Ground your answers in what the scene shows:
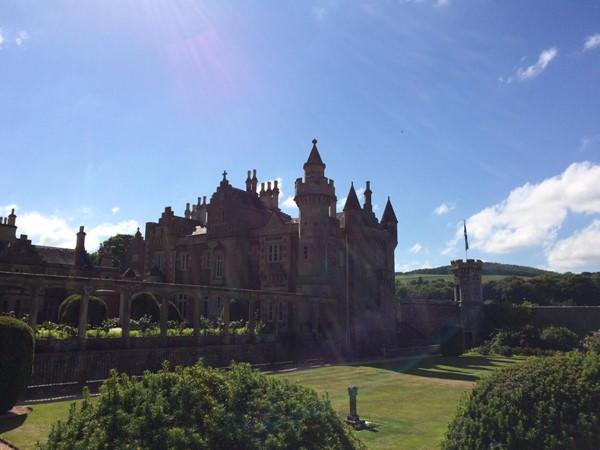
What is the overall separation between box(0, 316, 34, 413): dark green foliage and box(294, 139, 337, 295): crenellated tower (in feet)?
93.5

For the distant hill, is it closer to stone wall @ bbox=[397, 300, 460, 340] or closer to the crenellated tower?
stone wall @ bbox=[397, 300, 460, 340]

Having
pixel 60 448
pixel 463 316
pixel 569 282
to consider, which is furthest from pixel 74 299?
pixel 569 282

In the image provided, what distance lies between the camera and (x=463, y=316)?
2376 inches

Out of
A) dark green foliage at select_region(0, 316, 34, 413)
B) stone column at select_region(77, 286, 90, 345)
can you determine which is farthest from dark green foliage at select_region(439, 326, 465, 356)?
dark green foliage at select_region(0, 316, 34, 413)

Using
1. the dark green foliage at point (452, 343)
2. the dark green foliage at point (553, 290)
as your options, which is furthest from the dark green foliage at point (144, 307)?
the dark green foliage at point (553, 290)

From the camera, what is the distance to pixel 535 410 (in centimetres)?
794

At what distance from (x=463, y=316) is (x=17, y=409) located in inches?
2104

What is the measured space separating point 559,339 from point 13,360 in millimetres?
49988

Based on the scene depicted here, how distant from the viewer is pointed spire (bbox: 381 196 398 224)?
55.8 metres

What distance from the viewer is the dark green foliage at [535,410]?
7.73 metres

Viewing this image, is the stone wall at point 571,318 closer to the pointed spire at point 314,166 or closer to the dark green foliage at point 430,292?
the pointed spire at point 314,166

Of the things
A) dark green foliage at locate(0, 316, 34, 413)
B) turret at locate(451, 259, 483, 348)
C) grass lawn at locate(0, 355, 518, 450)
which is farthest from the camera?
turret at locate(451, 259, 483, 348)

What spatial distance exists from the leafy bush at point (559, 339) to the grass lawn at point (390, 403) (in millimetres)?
22725

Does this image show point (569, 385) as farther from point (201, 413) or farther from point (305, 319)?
point (305, 319)
